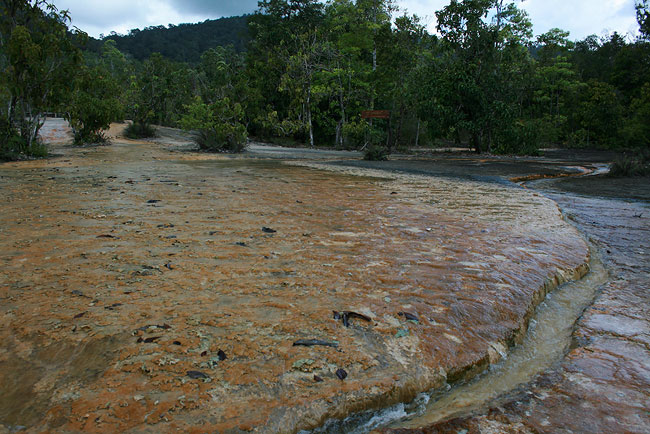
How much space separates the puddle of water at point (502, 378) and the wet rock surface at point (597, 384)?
4 cm

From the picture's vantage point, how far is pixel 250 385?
3.47 feet

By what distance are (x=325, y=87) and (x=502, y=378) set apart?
1812 cm

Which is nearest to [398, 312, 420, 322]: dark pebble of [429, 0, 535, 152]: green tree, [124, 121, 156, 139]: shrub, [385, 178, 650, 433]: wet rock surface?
[385, 178, 650, 433]: wet rock surface

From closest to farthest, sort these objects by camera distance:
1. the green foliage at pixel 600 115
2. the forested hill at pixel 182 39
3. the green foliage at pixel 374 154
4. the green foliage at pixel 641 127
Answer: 1. the green foliage at pixel 374 154
2. the green foliage at pixel 641 127
3. the green foliage at pixel 600 115
4. the forested hill at pixel 182 39

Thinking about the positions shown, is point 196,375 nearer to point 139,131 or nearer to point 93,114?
point 93,114

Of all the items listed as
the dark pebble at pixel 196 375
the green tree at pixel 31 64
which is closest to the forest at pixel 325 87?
the green tree at pixel 31 64

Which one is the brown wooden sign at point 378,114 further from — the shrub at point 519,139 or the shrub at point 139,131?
the shrub at point 139,131

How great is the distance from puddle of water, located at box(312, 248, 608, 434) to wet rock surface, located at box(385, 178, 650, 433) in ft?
0.13

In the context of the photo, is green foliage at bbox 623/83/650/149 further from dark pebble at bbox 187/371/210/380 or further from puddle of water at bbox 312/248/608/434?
dark pebble at bbox 187/371/210/380

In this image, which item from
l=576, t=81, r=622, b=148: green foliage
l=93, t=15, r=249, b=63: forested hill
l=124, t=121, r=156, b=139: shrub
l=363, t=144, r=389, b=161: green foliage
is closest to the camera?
l=363, t=144, r=389, b=161: green foliage

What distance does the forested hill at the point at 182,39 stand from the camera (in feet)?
279

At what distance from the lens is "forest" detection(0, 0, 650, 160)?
8.52 meters

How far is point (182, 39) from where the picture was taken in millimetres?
96000

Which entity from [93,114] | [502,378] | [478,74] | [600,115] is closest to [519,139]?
[478,74]
